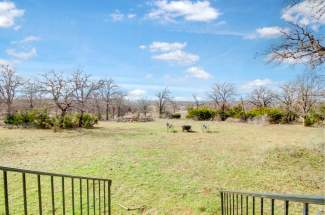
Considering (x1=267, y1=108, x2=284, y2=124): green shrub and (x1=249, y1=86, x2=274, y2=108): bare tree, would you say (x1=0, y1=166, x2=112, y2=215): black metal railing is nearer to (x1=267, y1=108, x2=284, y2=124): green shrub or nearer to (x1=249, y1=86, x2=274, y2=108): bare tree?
(x1=267, y1=108, x2=284, y2=124): green shrub

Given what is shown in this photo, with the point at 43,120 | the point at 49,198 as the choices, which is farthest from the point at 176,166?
the point at 43,120

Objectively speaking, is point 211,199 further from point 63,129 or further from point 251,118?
point 251,118

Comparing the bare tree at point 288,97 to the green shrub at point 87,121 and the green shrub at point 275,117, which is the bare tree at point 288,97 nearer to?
the green shrub at point 275,117

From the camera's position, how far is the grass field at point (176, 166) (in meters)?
5.76

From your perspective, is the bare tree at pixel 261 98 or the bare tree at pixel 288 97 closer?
the bare tree at pixel 288 97

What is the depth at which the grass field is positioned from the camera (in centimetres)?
576

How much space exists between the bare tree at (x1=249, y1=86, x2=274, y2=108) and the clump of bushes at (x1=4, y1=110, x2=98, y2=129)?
26.6 m

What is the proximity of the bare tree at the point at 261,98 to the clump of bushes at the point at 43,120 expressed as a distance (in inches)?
1047

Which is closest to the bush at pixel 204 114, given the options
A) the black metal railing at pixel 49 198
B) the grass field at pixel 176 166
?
the grass field at pixel 176 166

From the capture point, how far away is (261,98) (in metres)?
39.8

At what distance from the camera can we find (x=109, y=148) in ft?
35.2

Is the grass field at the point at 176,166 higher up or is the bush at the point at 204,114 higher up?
the bush at the point at 204,114

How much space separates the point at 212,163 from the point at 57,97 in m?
13.6

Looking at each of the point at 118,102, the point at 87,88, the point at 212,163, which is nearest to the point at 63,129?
the point at 87,88
